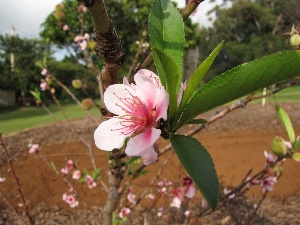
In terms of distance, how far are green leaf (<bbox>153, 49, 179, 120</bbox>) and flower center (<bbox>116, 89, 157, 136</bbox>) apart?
0.14 feet

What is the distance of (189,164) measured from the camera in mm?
379

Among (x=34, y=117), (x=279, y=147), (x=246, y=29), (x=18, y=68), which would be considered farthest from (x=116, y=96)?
(x=246, y=29)

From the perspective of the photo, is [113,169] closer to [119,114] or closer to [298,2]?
[119,114]

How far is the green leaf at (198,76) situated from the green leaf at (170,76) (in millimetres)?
20

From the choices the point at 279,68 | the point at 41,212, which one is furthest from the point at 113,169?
the point at 41,212

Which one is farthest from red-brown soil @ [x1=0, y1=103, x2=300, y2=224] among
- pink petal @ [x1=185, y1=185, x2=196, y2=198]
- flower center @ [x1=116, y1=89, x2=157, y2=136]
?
flower center @ [x1=116, y1=89, x2=157, y2=136]

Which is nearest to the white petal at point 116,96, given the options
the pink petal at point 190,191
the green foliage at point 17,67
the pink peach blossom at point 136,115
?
the pink peach blossom at point 136,115

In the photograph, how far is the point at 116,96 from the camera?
1.71 ft

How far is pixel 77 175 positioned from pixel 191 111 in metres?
2.13

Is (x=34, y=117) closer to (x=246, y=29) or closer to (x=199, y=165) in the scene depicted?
(x=199, y=165)

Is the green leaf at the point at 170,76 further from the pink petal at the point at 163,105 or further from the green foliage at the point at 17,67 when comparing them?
the green foliage at the point at 17,67

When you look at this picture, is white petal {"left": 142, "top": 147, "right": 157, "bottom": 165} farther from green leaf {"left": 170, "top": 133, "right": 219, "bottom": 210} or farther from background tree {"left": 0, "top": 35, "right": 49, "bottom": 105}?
background tree {"left": 0, "top": 35, "right": 49, "bottom": 105}

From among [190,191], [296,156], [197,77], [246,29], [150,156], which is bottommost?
[246,29]

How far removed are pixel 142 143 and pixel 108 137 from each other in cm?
8
